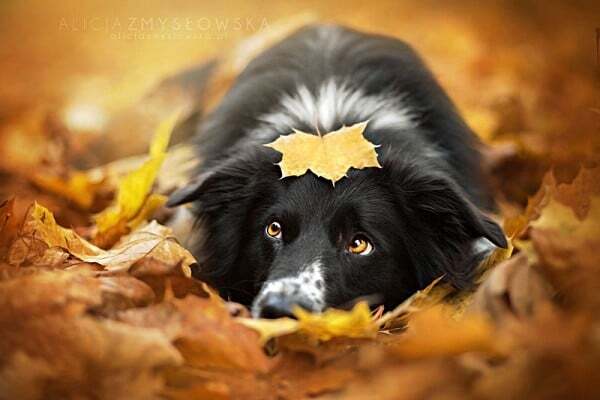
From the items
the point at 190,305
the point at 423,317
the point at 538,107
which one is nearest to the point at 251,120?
the point at 190,305

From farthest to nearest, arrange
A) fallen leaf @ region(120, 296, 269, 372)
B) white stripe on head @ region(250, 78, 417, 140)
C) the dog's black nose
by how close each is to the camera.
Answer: white stripe on head @ region(250, 78, 417, 140) < the dog's black nose < fallen leaf @ region(120, 296, 269, 372)

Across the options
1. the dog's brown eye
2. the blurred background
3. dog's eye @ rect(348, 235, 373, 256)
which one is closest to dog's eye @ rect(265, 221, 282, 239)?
the dog's brown eye

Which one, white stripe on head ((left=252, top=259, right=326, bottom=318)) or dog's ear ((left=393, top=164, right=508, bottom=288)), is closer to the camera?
white stripe on head ((left=252, top=259, right=326, bottom=318))

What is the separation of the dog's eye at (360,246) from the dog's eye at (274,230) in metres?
0.30

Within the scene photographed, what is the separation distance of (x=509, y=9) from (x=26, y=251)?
714 centimetres

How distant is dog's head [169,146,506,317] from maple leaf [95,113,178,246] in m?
0.44

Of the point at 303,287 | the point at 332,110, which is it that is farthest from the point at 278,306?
the point at 332,110

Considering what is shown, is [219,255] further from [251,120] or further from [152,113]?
[152,113]

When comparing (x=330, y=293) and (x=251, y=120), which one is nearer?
(x=330, y=293)

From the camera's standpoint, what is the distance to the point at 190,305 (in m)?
2.47

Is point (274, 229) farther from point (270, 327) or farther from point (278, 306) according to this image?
point (270, 327)

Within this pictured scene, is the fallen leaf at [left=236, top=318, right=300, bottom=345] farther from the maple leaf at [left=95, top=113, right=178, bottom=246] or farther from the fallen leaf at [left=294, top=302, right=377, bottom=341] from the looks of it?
the maple leaf at [left=95, top=113, right=178, bottom=246]

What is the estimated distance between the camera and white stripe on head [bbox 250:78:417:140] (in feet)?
12.3

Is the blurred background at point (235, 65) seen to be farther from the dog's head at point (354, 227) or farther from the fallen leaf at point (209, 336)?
the fallen leaf at point (209, 336)
